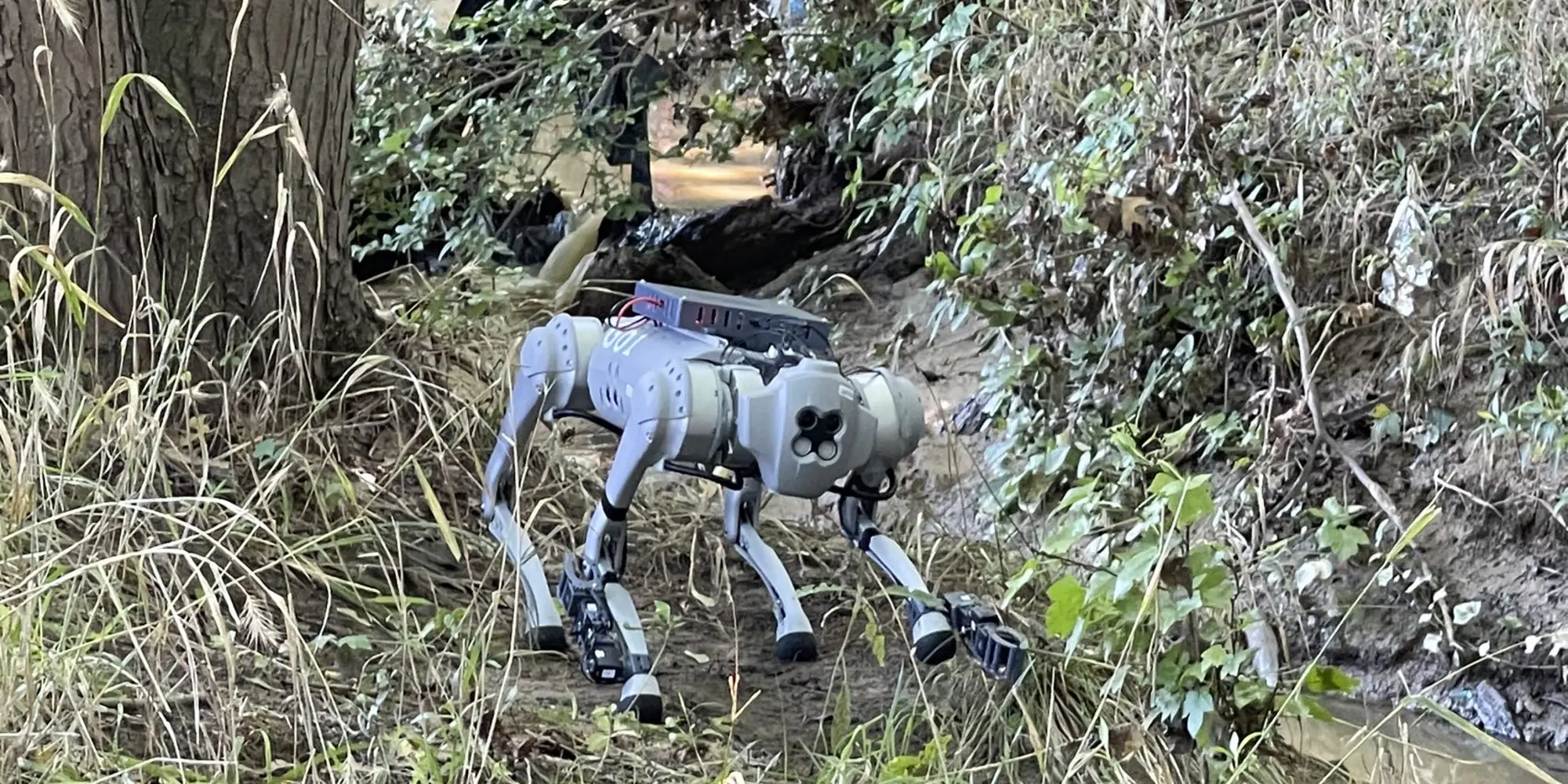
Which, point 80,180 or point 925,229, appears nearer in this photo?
point 80,180

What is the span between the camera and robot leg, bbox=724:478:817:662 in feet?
5.63

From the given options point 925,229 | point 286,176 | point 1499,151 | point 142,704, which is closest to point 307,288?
point 286,176

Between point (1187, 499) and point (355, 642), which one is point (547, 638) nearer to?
point (355, 642)

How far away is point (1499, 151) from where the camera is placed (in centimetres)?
300

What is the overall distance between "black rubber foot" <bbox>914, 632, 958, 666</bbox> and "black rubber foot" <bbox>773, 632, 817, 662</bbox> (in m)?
0.20

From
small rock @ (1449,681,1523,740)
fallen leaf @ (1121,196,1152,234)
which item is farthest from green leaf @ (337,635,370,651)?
small rock @ (1449,681,1523,740)

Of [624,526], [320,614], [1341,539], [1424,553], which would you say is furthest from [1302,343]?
[320,614]

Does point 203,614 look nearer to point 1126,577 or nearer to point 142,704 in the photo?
point 142,704

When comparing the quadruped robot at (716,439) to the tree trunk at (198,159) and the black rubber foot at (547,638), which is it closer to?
the black rubber foot at (547,638)

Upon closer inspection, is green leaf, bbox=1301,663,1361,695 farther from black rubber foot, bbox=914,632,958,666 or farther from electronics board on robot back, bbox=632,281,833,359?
electronics board on robot back, bbox=632,281,833,359

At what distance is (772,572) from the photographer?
5.62 ft

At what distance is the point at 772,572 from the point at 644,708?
10.2 inches

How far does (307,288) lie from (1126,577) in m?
1.26

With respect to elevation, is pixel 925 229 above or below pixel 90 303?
below
